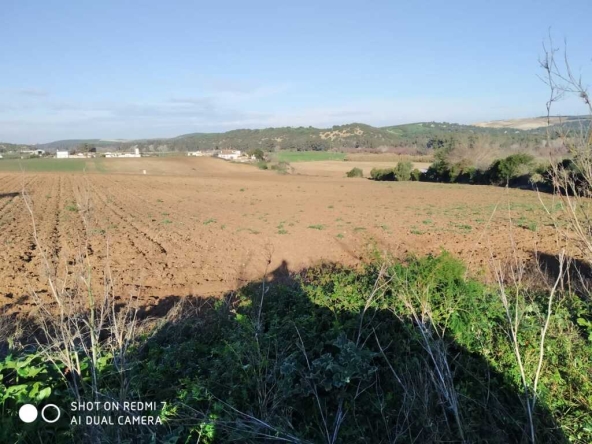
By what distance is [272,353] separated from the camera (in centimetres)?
382

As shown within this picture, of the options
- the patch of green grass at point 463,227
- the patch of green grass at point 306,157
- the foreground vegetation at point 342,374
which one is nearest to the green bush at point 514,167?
the patch of green grass at point 463,227

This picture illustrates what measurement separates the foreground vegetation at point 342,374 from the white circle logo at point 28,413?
7 centimetres

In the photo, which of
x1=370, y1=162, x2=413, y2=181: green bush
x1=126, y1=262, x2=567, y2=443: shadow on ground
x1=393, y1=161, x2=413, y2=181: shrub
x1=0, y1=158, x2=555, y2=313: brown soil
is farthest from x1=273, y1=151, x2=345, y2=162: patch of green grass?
x1=126, y1=262, x2=567, y2=443: shadow on ground

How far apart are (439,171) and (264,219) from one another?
31041mm

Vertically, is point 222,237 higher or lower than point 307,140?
lower

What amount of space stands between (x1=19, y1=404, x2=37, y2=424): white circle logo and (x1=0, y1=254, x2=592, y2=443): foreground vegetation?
67 millimetres

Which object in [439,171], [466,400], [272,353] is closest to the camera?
[466,400]

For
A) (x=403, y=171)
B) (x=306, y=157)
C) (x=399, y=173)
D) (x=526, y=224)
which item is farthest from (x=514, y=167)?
(x=306, y=157)

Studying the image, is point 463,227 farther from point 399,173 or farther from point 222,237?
point 399,173

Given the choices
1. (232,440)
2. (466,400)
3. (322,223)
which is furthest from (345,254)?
(232,440)

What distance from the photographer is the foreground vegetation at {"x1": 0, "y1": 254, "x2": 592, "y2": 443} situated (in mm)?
2879

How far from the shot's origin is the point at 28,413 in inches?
114

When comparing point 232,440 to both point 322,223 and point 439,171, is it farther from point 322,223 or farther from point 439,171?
point 439,171

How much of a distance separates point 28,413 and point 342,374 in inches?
97.0
